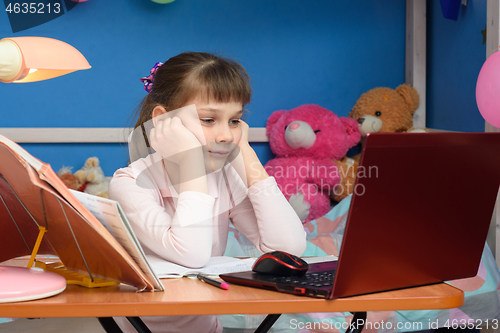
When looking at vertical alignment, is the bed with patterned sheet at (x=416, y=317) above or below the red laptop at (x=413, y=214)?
below

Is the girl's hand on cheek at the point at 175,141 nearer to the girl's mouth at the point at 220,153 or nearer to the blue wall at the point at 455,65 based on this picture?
the girl's mouth at the point at 220,153

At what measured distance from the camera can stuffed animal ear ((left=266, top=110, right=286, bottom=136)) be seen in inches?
83.7

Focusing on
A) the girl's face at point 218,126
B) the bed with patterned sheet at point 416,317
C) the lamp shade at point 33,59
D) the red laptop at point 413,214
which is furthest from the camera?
the bed with patterned sheet at point 416,317

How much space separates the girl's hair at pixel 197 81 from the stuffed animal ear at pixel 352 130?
3.76 ft

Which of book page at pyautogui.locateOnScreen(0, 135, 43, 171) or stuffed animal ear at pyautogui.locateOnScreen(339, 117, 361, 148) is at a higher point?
book page at pyautogui.locateOnScreen(0, 135, 43, 171)

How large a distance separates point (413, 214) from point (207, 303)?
24 centimetres

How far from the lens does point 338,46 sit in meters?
2.19

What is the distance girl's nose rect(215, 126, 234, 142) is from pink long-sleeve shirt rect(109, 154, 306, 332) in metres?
0.11

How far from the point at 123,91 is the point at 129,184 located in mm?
1338

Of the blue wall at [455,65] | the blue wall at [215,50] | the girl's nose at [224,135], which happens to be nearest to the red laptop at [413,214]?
the girl's nose at [224,135]

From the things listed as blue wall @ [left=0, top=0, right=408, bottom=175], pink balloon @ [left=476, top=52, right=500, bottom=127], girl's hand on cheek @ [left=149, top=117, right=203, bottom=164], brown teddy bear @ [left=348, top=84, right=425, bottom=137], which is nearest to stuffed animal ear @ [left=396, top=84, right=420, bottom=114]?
brown teddy bear @ [left=348, top=84, right=425, bottom=137]

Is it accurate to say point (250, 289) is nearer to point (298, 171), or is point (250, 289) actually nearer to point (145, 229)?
point (145, 229)

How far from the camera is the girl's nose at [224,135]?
2.96 feet

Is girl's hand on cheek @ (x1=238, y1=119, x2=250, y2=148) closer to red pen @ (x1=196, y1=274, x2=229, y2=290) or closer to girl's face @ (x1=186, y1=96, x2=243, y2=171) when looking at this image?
girl's face @ (x1=186, y1=96, x2=243, y2=171)
